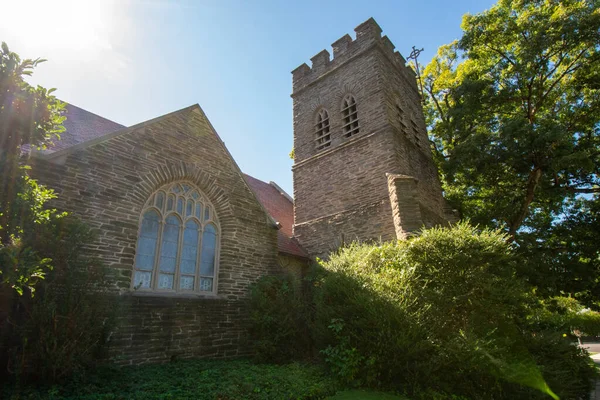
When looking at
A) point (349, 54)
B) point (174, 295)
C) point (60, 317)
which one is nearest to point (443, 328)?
point (174, 295)

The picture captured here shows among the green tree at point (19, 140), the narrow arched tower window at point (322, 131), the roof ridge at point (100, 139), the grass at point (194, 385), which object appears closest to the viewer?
A: the green tree at point (19, 140)

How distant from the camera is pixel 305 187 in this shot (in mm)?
16406

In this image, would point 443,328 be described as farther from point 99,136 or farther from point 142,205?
point 99,136

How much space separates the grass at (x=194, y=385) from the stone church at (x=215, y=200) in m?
1.15

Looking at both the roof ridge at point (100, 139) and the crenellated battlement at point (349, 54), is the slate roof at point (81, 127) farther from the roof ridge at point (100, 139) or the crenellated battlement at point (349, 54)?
the crenellated battlement at point (349, 54)

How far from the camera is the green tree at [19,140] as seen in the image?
14.3 ft

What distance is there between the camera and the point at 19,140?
4836 millimetres

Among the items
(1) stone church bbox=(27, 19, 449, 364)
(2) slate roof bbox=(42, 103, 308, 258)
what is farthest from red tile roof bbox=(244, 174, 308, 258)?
(1) stone church bbox=(27, 19, 449, 364)

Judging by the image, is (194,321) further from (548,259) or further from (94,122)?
(548,259)

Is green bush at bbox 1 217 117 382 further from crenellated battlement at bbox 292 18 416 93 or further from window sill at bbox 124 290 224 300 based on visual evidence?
crenellated battlement at bbox 292 18 416 93

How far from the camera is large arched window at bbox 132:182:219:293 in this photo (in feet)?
27.7

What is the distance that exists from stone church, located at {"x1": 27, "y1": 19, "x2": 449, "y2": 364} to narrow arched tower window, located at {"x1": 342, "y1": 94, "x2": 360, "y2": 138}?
7 centimetres

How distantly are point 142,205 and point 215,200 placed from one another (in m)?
2.16

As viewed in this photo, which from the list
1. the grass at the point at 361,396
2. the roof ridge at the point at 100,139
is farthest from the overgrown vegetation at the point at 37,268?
the grass at the point at 361,396
